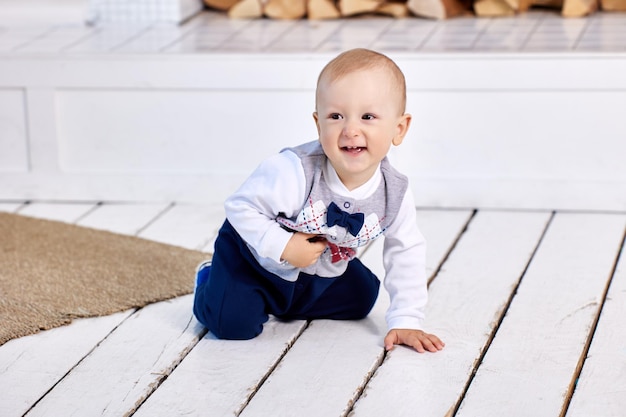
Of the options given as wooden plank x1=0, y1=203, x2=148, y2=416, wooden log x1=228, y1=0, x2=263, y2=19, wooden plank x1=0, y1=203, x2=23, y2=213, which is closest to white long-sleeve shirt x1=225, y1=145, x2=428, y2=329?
wooden plank x1=0, y1=203, x2=148, y2=416

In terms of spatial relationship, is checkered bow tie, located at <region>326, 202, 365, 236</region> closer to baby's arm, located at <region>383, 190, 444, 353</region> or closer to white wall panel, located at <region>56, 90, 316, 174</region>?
baby's arm, located at <region>383, 190, 444, 353</region>

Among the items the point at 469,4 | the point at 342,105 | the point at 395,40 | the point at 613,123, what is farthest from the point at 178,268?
the point at 469,4

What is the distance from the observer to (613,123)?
241 cm

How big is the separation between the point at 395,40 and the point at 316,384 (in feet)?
4.07

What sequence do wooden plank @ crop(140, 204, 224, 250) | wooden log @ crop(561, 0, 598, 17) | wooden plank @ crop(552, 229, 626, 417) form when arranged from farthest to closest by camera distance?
wooden log @ crop(561, 0, 598, 17), wooden plank @ crop(140, 204, 224, 250), wooden plank @ crop(552, 229, 626, 417)

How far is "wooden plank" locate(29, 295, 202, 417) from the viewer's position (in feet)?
5.05

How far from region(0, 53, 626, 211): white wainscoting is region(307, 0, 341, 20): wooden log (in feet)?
1.65

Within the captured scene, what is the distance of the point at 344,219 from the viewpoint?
1.65 meters

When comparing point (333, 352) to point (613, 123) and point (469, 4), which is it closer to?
point (613, 123)

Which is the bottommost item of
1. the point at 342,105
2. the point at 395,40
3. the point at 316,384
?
the point at 316,384

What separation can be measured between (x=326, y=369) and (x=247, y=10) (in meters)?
1.56

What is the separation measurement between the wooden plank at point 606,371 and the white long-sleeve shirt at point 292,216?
0.30 meters

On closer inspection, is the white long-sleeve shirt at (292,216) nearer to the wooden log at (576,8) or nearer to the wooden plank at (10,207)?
the wooden plank at (10,207)

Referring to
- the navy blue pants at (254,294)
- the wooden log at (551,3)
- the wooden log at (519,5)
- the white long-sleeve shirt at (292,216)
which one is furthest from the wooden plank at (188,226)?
the wooden log at (551,3)
